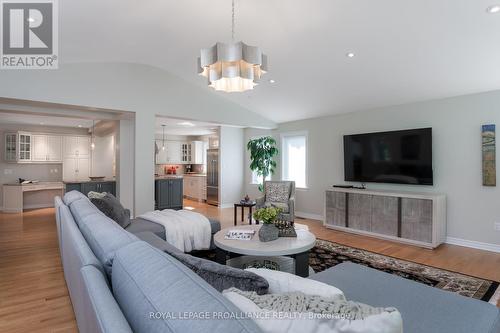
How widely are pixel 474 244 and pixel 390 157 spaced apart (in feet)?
5.84

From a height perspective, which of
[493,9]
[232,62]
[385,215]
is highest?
[493,9]

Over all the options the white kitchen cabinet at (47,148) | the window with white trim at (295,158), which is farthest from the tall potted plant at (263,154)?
the white kitchen cabinet at (47,148)

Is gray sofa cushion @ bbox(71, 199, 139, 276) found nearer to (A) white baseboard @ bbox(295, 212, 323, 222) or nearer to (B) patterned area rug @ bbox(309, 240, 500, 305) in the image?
(B) patterned area rug @ bbox(309, 240, 500, 305)

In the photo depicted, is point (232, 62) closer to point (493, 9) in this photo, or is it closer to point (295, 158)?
point (493, 9)

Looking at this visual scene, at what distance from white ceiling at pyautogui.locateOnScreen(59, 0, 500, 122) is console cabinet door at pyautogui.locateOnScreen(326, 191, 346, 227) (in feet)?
A: 6.23

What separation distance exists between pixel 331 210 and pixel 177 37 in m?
4.08

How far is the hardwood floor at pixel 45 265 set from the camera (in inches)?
90.3

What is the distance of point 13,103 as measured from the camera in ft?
13.9

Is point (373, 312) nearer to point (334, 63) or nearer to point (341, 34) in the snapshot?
point (341, 34)

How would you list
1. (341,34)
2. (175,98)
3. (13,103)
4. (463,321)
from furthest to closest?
(175,98) < (13,103) < (341,34) < (463,321)

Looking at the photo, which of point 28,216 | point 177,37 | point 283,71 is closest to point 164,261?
point 177,37

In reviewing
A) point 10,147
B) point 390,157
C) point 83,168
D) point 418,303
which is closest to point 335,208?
point 390,157

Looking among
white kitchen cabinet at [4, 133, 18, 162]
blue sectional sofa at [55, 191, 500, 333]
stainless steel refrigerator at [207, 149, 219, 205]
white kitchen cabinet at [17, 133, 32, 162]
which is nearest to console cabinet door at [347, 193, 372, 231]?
blue sectional sofa at [55, 191, 500, 333]

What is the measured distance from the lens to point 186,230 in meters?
3.37
